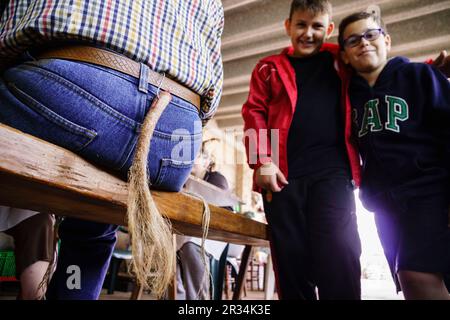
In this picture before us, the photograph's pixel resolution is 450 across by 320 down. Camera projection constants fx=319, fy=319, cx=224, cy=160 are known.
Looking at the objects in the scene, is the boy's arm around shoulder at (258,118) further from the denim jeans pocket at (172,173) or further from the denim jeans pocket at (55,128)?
the denim jeans pocket at (55,128)

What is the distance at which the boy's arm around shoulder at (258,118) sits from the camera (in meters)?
1.09

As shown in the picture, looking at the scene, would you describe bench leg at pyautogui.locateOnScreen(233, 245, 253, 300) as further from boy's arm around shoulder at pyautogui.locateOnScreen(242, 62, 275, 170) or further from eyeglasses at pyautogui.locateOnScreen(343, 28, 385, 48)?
eyeglasses at pyautogui.locateOnScreen(343, 28, 385, 48)

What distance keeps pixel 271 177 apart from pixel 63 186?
0.66 m

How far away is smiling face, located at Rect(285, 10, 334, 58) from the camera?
3.76 ft

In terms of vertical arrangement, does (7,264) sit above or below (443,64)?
below

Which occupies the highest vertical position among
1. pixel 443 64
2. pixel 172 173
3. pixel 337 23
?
pixel 337 23

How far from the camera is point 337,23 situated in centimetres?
364

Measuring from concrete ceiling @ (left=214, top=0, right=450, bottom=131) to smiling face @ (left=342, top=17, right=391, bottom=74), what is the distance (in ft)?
8.07

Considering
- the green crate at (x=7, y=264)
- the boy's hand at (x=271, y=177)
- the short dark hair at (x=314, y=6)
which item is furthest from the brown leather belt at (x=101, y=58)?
the green crate at (x=7, y=264)

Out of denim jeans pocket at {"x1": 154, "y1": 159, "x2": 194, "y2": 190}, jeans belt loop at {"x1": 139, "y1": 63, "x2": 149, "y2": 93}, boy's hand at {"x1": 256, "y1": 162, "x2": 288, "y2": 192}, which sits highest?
jeans belt loop at {"x1": 139, "y1": 63, "x2": 149, "y2": 93}

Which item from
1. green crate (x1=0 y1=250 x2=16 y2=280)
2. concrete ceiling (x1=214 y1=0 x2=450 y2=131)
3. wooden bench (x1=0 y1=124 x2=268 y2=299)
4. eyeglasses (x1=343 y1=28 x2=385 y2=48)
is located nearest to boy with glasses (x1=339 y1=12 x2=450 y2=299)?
eyeglasses (x1=343 y1=28 x2=385 y2=48)

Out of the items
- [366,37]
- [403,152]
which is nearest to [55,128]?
[403,152]

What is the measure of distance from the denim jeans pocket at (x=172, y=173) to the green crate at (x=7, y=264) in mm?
1378

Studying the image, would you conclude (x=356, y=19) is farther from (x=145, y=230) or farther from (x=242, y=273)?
(x=242, y=273)
